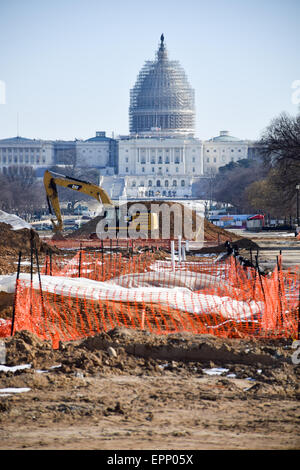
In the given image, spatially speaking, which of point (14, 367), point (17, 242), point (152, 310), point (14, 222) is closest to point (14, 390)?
point (14, 367)

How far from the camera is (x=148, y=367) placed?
1123 cm

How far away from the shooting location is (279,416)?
8.98 m

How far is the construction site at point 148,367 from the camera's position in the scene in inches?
328

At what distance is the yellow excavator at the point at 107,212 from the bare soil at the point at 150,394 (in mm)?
30839

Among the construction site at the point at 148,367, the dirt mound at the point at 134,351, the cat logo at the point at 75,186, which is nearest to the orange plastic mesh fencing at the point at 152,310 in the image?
the construction site at the point at 148,367

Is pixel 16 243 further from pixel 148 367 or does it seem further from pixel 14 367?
pixel 148 367

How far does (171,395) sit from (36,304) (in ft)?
18.1

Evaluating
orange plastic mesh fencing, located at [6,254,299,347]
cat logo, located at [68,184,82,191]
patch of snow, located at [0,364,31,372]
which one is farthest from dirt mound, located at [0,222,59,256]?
patch of snow, located at [0,364,31,372]

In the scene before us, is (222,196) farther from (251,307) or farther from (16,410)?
(16,410)

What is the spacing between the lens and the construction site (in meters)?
8.34

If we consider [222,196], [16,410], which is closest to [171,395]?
[16,410]

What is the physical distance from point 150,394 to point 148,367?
1340 millimetres

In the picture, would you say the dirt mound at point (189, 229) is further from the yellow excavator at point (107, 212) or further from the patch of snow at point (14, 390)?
the patch of snow at point (14, 390)

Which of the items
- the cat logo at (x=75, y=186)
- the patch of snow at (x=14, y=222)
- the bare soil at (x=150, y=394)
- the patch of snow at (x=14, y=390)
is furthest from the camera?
the cat logo at (x=75, y=186)
